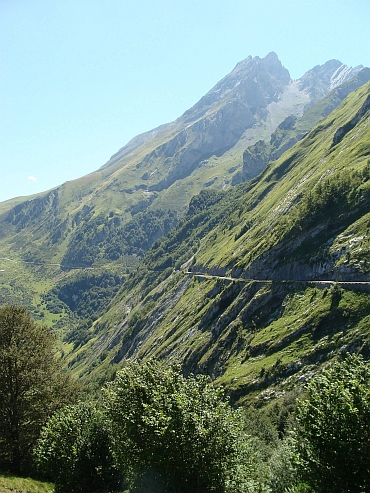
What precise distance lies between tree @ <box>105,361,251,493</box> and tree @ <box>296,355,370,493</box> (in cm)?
642

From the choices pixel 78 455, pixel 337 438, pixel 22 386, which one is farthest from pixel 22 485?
pixel 337 438

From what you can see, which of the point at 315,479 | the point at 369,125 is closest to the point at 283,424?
the point at 315,479

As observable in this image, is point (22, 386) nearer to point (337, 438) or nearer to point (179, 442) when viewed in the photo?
point (179, 442)

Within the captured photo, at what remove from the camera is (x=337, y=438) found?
3016 centimetres

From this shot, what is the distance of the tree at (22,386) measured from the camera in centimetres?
4421

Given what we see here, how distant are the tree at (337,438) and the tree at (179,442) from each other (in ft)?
21.1

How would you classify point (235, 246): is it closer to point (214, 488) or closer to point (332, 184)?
point (332, 184)

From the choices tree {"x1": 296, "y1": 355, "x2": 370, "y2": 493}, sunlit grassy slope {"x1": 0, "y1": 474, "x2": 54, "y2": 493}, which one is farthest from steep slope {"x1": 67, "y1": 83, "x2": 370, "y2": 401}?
sunlit grassy slope {"x1": 0, "y1": 474, "x2": 54, "y2": 493}

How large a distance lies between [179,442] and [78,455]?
13.0 m

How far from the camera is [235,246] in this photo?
197000 millimetres

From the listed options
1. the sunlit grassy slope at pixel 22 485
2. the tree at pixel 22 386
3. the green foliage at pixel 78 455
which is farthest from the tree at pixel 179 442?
the tree at pixel 22 386

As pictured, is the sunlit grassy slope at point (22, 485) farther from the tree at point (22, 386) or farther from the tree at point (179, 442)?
A: the tree at point (179, 442)

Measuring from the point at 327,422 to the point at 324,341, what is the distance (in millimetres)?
65389

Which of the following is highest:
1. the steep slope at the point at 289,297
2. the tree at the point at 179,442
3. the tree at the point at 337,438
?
the tree at the point at 179,442
